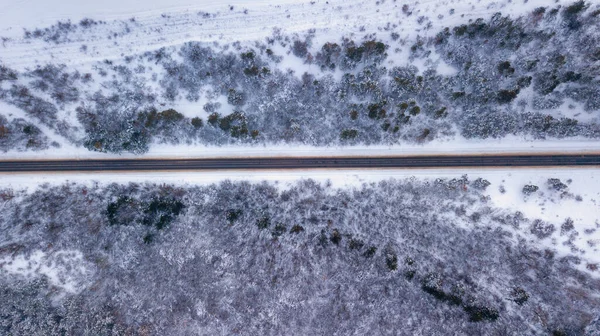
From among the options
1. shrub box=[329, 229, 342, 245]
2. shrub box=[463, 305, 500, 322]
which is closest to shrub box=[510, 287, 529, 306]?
shrub box=[463, 305, 500, 322]

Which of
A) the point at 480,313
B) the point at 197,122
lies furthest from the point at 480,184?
the point at 197,122

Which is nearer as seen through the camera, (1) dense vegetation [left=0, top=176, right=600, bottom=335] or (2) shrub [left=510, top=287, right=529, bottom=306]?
(1) dense vegetation [left=0, top=176, right=600, bottom=335]

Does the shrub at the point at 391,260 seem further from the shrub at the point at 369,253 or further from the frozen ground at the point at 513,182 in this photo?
the frozen ground at the point at 513,182

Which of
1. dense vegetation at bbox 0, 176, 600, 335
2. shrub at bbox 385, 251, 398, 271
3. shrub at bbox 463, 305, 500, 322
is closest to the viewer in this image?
shrub at bbox 463, 305, 500, 322

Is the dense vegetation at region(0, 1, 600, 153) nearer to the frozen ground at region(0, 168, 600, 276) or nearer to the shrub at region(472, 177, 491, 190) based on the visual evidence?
the frozen ground at region(0, 168, 600, 276)

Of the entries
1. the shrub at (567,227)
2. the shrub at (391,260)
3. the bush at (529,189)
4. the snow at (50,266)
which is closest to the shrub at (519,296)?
the shrub at (567,227)

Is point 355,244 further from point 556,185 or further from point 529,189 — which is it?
point 556,185

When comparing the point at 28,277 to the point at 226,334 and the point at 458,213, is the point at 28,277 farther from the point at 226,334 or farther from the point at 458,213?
the point at 458,213
